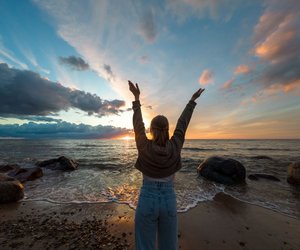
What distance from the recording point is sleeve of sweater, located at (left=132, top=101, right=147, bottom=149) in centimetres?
215

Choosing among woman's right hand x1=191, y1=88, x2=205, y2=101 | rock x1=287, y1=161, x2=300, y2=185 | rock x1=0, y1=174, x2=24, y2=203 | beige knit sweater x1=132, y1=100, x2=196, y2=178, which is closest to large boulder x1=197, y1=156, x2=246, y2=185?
rock x1=287, y1=161, x2=300, y2=185

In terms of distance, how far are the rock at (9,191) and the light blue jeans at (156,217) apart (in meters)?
8.00

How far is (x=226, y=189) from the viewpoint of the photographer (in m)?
10.1

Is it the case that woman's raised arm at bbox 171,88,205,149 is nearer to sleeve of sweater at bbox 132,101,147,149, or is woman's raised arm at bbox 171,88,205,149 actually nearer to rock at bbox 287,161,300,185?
sleeve of sweater at bbox 132,101,147,149

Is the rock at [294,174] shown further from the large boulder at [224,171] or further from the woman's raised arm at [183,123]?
the woman's raised arm at [183,123]

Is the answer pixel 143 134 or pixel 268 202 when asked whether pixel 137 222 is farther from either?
pixel 268 202

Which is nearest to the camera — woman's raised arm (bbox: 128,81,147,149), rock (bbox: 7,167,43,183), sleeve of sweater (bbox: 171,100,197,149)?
woman's raised arm (bbox: 128,81,147,149)

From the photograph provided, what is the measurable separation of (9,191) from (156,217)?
8394 mm

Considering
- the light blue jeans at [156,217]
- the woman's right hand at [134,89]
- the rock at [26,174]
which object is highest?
the woman's right hand at [134,89]

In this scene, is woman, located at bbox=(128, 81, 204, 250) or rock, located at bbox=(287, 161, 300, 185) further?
rock, located at bbox=(287, 161, 300, 185)

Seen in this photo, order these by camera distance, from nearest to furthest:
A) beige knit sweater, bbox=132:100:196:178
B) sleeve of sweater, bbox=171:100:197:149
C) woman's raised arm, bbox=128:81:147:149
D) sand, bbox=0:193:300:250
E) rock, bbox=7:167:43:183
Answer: beige knit sweater, bbox=132:100:196:178 < woman's raised arm, bbox=128:81:147:149 < sleeve of sweater, bbox=171:100:197:149 < sand, bbox=0:193:300:250 < rock, bbox=7:167:43:183

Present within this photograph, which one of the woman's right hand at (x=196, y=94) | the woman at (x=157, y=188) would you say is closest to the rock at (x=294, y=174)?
the woman's right hand at (x=196, y=94)

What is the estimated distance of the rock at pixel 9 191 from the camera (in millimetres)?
7396

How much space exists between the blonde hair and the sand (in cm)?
356
